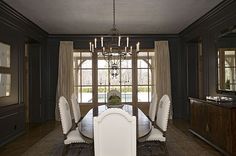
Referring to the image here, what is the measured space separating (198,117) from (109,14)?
2.88 m

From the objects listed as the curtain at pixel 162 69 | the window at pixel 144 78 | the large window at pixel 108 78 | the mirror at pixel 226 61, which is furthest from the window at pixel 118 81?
the mirror at pixel 226 61

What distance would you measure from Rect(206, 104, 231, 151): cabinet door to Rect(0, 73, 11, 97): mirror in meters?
3.82

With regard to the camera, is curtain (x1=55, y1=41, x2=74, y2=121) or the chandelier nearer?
the chandelier

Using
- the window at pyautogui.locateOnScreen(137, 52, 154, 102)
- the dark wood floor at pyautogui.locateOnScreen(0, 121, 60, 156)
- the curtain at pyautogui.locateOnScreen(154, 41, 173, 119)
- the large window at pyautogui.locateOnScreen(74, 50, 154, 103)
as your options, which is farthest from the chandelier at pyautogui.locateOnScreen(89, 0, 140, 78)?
the dark wood floor at pyautogui.locateOnScreen(0, 121, 60, 156)

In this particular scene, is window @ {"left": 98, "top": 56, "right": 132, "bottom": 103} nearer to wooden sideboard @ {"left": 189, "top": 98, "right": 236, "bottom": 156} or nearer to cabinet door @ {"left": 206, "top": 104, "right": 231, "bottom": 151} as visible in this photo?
wooden sideboard @ {"left": 189, "top": 98, "right": 236, "bottom": 156}

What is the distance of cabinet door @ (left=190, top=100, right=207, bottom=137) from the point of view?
5141mm

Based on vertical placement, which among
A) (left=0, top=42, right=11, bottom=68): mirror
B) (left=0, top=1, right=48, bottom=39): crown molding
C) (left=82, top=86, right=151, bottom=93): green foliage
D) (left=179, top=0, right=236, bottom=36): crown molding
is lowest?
(left=82, top=86, right=151, bottom=93): green foliage

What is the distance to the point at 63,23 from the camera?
6828 mm

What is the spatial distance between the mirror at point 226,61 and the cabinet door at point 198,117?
1.89ft

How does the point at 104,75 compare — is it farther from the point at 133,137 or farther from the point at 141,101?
the point at 133,137

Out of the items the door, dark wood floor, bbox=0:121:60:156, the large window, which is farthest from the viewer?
the large window

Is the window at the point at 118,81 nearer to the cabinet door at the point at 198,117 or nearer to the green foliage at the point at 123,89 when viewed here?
the green foliage at the point at 123,89

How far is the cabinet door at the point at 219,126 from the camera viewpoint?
4.06 metres

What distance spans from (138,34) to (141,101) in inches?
83.9
